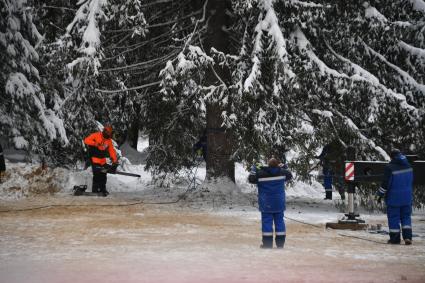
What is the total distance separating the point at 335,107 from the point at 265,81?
214 cm

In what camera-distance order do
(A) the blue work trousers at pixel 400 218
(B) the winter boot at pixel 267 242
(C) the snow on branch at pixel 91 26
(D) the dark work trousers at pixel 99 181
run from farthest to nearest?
(D) the dark work trousers at pixel 99 181, (C) the snow on branch at pixel 91 26, (A) the blue work trousers at pixel 400 218, (B) the winter boot at pixel 267 242

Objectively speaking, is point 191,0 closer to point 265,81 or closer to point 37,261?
→ point 265,81

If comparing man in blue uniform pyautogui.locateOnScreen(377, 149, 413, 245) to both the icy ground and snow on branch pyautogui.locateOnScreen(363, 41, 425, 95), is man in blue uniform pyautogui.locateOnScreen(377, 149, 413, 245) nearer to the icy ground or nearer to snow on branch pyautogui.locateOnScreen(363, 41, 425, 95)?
the icy ground

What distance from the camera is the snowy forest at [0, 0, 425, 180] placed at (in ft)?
45.2

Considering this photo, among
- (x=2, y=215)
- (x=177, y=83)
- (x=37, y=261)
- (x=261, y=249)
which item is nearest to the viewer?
(x=37, y=261)

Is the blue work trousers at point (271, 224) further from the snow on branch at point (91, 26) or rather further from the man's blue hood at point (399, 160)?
the snow on branch at point (91, 26)

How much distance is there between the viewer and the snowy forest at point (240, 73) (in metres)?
13.8

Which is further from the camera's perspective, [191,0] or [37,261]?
[191,0]

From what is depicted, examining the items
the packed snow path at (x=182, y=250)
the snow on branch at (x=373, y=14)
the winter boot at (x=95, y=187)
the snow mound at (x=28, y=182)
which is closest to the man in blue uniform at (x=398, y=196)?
the packed snow path at (x=182, y=250)

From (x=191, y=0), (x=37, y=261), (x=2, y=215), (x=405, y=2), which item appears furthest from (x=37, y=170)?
(x=405, y=2)

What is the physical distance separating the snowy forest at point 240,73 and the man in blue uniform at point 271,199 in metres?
4.02

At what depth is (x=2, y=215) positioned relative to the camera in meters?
12.3

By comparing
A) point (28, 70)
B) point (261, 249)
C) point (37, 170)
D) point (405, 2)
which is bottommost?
point (261, 249)

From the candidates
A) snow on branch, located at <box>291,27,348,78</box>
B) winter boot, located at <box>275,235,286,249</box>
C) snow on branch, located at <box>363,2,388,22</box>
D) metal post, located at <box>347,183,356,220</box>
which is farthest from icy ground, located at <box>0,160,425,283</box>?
snow on branch, located at <box>363,2,388,22</box>
